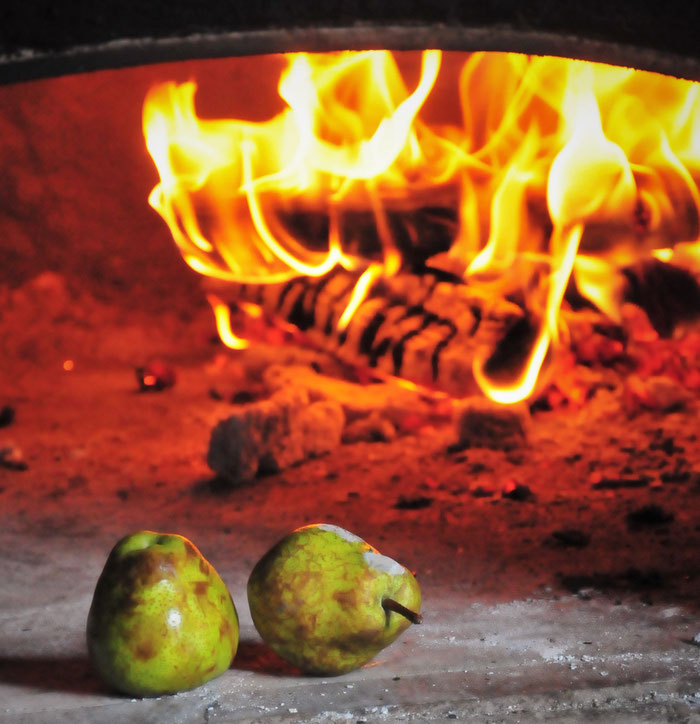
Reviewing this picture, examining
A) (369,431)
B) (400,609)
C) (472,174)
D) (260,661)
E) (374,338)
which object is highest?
(472,174)

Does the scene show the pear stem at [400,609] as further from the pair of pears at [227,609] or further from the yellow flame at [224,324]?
the yellow flame at [224,324]

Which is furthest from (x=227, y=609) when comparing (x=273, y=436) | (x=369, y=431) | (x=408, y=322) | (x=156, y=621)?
(x=408, y=322)

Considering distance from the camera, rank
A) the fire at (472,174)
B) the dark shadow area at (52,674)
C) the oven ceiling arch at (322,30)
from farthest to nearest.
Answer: the fire at (472,174), the dark shadow area at (52,674), the oven ceiling arch at (322,30)

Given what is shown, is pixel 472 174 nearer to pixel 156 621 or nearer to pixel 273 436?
pixel 273 436

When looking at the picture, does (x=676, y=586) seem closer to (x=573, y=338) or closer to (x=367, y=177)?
(x=573, y=338)

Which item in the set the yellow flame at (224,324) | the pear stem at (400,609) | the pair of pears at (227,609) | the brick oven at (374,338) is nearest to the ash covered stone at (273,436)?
the brick oven at (374,338)

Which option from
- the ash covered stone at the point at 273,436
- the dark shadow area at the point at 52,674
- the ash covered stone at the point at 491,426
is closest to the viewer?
the dark shadow area at the point at 52,674

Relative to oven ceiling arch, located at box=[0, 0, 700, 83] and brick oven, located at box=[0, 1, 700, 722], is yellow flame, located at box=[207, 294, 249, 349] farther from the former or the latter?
oven ceiling arch, located at box=[0, 0, 700, 83]
